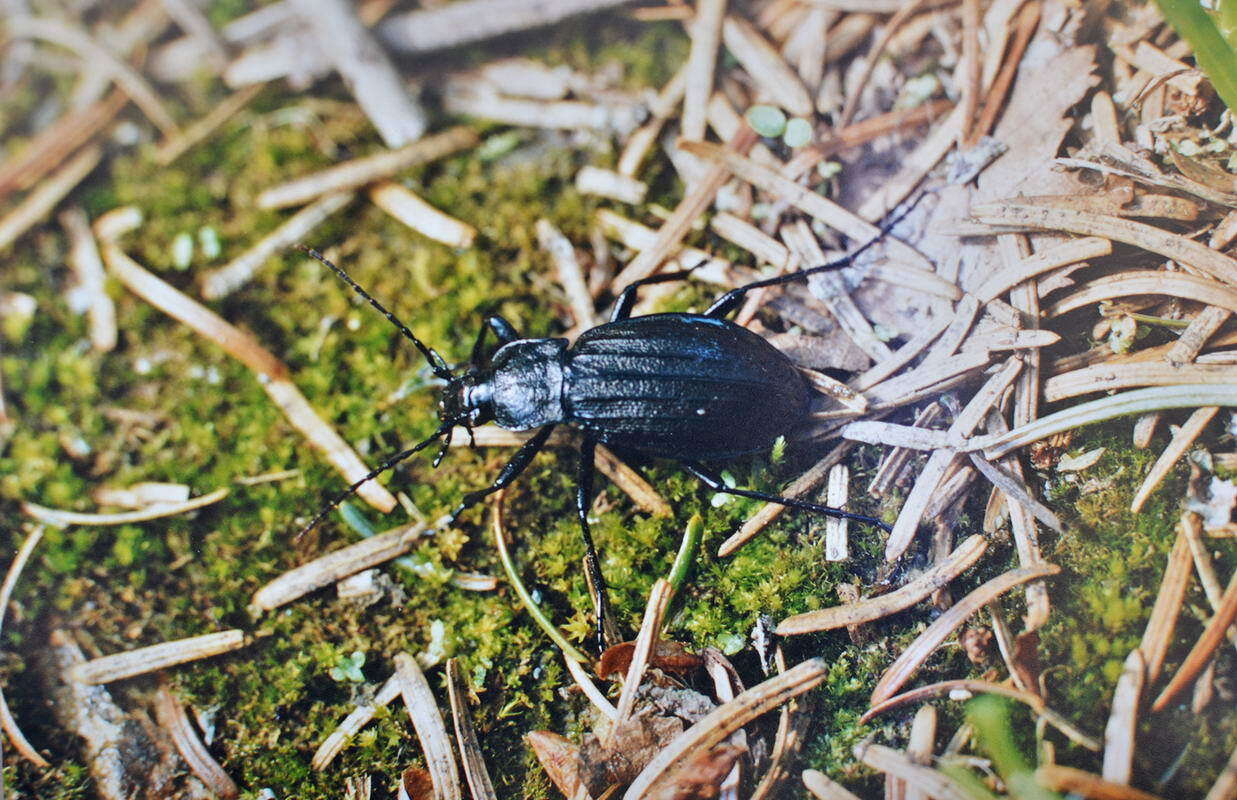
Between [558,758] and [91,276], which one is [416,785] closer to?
[558,758]

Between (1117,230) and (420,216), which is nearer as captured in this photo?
(1117,230)

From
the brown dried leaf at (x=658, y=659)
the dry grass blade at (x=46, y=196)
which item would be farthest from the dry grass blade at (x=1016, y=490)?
the dry grass blade at (x=46, y=196)

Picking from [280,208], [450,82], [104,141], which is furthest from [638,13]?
[104,141]

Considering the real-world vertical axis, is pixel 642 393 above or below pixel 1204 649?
above

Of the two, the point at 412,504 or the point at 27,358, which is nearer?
the point at 412,504

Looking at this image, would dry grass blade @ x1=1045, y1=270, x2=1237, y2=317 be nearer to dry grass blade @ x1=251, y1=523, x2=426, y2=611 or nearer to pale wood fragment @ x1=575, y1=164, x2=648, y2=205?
pale wood fragment @ x1=575, y1=164, x2=648, y2=205

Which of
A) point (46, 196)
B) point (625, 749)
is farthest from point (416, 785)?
point (46, 196)

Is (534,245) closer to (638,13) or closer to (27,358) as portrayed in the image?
(638,13)

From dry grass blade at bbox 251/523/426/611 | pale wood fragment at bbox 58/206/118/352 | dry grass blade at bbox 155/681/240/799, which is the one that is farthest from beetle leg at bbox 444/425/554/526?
pale wood fragment at bbox 58/206/118/352
